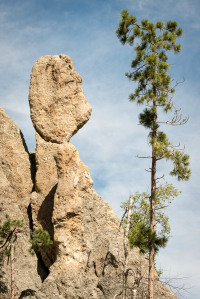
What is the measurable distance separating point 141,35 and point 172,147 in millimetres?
6629

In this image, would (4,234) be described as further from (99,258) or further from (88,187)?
(88,187)

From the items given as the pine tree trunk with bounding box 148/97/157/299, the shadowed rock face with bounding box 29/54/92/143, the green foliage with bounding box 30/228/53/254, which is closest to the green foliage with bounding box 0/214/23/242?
the green foliage with bounding box 30/228/53/254

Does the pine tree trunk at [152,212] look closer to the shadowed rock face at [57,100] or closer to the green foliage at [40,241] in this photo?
the green foliage at [40,241]

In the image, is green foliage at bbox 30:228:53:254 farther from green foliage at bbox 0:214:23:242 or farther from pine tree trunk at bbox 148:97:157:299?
pine tree trunk at bbox 148:97:157:299

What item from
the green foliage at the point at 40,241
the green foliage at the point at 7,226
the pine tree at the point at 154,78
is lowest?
the green foliage at the point at 40,241

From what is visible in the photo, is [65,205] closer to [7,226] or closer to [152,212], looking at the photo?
[7,226]

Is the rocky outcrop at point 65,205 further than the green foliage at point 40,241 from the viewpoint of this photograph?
Yes

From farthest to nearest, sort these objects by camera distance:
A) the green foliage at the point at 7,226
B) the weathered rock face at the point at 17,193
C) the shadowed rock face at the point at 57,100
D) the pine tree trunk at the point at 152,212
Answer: the shadowed rock face at the point at 57,100 → the weathered rock face at the point at 17,193 → the green foliage at the point at 7,226 → the pine tree trunk at the point at 152,212

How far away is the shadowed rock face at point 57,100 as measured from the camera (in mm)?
29828

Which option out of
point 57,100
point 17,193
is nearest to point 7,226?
point 17,193

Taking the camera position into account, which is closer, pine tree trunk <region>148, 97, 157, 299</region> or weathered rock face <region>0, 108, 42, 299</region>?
pine tree trunk <region>148, 97, 157, 299</region>

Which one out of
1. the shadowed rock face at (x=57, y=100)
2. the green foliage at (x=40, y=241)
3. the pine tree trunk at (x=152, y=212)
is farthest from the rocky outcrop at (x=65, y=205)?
the green foliage at (x=40, y=241)

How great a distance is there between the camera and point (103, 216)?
27750mm

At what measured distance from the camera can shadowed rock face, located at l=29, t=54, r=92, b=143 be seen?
29828 mm
